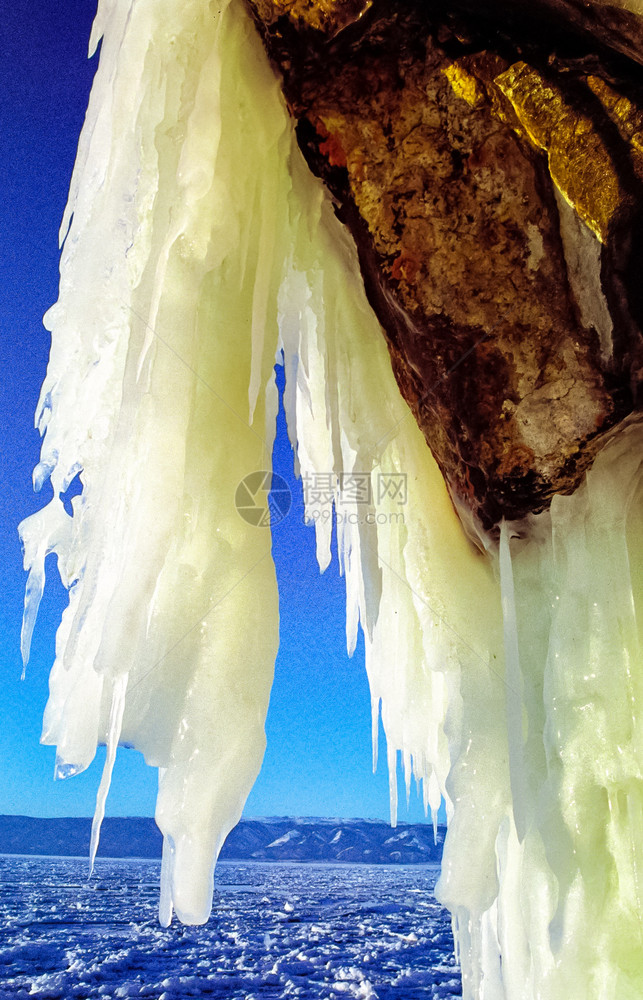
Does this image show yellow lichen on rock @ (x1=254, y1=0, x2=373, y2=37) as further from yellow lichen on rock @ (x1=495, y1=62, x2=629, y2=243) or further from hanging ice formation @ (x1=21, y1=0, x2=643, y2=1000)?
yellow lichen on rock @ (x1=495, y1=62, x2=629, y2=243)

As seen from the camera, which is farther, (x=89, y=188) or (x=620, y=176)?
(x=89, y=188)

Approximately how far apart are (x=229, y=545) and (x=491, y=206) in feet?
3.84

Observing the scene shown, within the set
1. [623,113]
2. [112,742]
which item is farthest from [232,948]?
[623,113]

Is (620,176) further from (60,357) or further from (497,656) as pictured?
(60,357)

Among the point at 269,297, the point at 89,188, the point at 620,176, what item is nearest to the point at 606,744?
the point at 620,176

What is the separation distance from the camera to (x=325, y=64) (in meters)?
1.50

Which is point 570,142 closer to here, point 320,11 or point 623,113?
point 623,113

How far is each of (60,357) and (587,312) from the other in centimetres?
151

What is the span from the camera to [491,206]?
1543 millimetres

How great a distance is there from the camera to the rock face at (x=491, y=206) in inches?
54.4

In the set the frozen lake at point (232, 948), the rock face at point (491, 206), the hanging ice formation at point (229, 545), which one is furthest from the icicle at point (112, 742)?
the frozen lake at point (232, 948)

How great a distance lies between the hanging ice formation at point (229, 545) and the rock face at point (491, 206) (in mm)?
144

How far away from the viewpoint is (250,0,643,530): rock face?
138cm

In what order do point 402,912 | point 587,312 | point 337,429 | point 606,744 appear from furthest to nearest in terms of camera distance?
point 402,912
point 337,429
point 587,312
point 606,744
